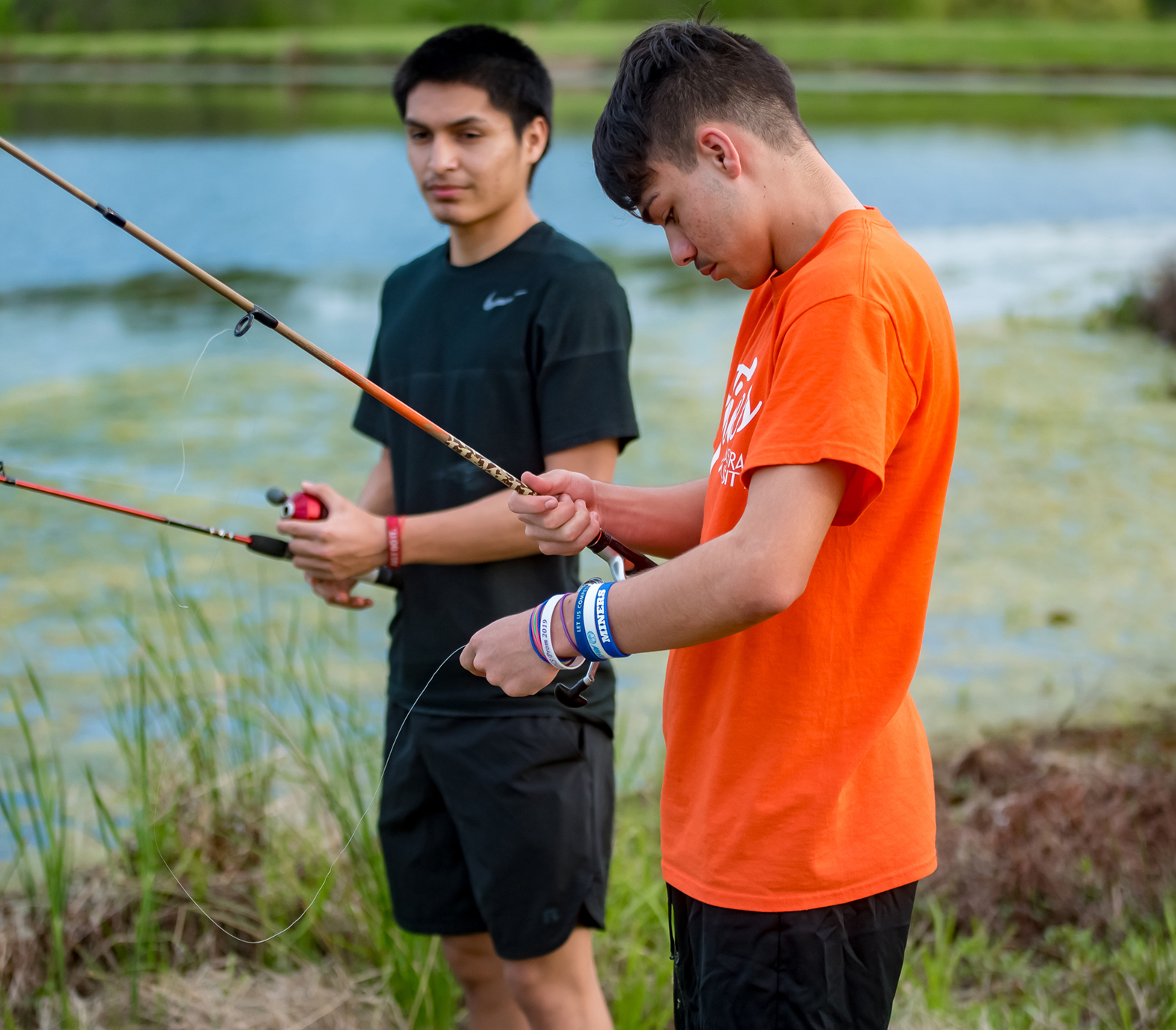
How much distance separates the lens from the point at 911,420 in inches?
43.5

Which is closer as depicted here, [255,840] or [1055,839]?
[255,840]

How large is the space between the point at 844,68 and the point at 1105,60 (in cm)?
596

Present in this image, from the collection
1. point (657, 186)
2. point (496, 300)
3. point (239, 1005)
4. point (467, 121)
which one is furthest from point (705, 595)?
point (239, 1005)

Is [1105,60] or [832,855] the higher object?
[1105,60]

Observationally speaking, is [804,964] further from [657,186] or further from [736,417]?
[657,186]

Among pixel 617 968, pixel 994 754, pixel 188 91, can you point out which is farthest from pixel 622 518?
pixel 188 91

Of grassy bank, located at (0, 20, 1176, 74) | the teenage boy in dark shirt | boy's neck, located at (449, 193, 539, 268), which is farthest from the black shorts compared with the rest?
grassy bank, located at (0, 20, 1176, 74)

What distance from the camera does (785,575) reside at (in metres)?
1.01

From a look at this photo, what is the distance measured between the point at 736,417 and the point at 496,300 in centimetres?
65

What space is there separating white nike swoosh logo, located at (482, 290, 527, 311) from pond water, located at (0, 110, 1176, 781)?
235mm

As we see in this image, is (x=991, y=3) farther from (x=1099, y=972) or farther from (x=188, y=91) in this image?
Answer: (x=1099, y=972)

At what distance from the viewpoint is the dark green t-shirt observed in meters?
1.70

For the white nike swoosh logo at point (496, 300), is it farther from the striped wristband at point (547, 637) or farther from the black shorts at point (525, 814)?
the striped wristband at point (547, 637)

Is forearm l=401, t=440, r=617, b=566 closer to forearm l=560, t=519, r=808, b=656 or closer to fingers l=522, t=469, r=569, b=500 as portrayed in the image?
fingers l=522, t=469, r=569, b=500
